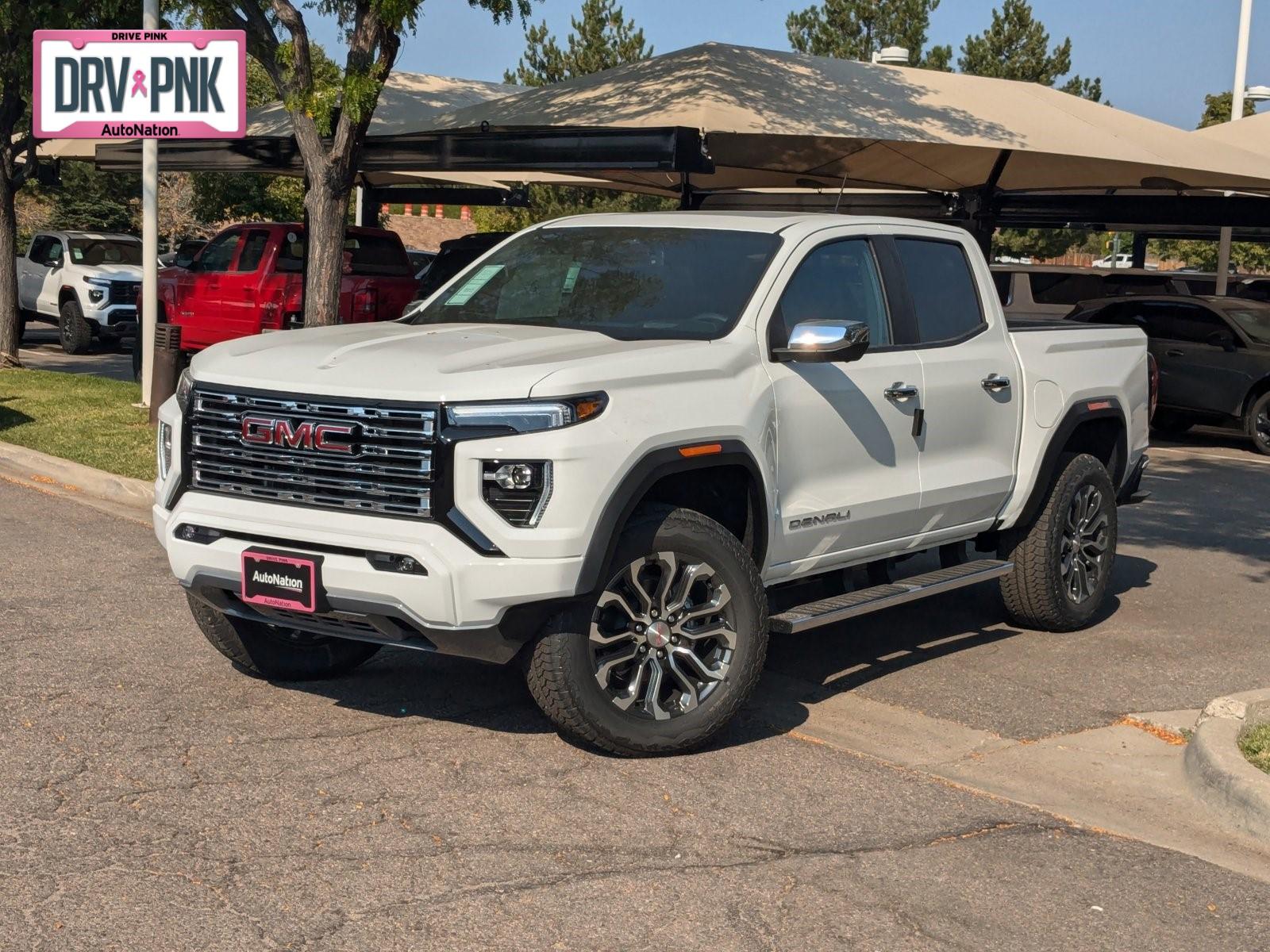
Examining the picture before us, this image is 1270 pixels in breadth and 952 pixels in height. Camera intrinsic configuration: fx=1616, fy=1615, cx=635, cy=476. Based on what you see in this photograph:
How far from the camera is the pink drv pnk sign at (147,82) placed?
47.3ft

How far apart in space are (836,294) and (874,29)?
1745 inches

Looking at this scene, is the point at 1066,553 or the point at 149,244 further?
→ the point at 149,244

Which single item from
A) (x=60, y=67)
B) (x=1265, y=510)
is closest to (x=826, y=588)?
(x=1265, y=510)

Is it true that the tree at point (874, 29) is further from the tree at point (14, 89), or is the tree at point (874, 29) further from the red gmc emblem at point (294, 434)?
the red gmc emblem at point (294, 434)

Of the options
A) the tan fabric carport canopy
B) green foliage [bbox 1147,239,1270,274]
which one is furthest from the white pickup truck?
green foliage [bbox 1147,239,1270,274]

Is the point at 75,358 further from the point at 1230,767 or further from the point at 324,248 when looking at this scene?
the point at 1230,767

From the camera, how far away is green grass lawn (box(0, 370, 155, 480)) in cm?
1225

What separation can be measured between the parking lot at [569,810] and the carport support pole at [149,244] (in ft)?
25.4

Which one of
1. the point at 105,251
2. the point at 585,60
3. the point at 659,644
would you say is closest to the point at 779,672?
the point at 659,644

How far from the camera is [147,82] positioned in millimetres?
14719

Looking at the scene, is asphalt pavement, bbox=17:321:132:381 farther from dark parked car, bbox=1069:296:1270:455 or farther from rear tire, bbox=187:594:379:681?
rear tire, bbox=187:594:379:681

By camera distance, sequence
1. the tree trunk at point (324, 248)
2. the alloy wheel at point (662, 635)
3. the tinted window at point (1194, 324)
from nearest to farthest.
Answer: the alloy wheel at point (662, 635), the tree trunk at point (324, 248), the tinted window at point (1194, 324)

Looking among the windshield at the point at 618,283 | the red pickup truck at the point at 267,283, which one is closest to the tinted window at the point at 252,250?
the red pickup truck at the point at 267,283

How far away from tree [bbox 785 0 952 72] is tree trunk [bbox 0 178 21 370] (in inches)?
1301
